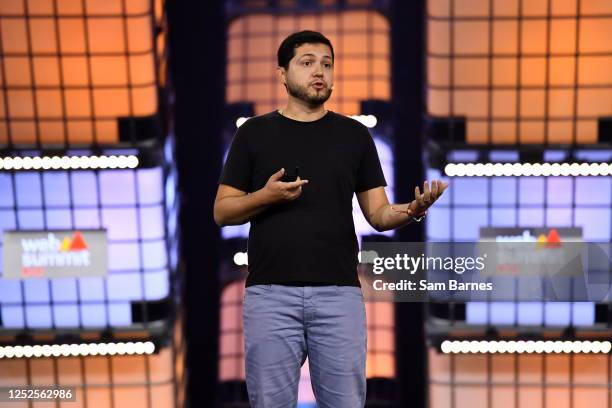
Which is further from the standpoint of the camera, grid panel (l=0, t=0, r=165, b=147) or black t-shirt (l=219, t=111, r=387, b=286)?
grid panel (l=0, t=0, r=165, b=147)

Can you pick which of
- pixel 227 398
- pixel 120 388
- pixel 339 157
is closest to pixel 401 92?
pixel 339 157

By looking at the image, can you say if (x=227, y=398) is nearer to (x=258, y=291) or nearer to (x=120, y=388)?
(x=120, y=388)

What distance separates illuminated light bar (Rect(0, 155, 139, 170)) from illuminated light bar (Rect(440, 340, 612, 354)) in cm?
151

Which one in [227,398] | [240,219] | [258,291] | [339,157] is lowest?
[227,398]

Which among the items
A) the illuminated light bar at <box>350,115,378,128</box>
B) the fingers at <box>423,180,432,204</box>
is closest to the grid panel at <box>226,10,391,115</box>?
the illuminated light bar at <box>350,115,378,128</box>

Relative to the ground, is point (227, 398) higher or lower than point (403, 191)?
lower

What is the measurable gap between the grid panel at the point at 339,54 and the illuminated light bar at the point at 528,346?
1.07 meters

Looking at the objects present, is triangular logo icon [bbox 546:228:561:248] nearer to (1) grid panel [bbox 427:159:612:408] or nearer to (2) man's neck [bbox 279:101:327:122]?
(1) grid panel [bbox 427:159:612:408]

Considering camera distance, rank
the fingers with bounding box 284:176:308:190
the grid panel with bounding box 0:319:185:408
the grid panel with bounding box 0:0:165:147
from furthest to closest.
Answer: the grid panel with bounding box 0:319:185:408
the grid panel with bounding box 0:0:165:147
the fingers with bounding box 284:176:308:190

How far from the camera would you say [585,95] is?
11.0 ft

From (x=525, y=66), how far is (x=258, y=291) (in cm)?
172

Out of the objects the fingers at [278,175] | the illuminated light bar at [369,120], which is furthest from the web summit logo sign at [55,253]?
the fingers at [278,175]

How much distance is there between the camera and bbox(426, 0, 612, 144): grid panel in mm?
3311

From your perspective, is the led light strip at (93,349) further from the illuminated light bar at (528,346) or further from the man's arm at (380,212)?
the man's arm at (380,212)
